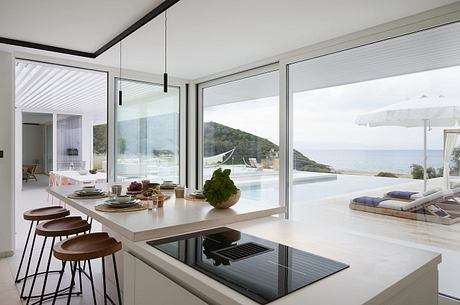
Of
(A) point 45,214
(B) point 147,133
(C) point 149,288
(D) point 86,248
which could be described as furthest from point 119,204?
(B) point 147,133

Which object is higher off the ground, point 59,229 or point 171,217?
point 171,217

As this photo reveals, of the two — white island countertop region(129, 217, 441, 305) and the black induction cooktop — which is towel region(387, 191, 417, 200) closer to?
white island countertop region(129, 217, 441, 305)

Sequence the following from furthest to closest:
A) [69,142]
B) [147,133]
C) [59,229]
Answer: [69,142], [147,133], [59,229]

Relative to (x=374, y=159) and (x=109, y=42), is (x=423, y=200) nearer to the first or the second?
(x=374, y=159)

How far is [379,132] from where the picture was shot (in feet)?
10.4

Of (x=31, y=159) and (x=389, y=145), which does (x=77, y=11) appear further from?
(x=31, y=159)

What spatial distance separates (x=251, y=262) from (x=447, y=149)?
90.6 inches

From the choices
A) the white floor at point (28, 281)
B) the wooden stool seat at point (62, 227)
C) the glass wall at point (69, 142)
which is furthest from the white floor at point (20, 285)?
the glass wall at point (69, 142)

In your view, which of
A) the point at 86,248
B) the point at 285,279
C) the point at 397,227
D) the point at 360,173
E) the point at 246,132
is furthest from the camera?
the point at 246,132

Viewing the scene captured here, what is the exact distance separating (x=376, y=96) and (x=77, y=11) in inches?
113

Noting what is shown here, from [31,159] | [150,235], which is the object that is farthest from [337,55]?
[31,159]

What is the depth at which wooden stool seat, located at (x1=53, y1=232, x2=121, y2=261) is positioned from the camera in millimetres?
1893

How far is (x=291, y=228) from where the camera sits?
178cm

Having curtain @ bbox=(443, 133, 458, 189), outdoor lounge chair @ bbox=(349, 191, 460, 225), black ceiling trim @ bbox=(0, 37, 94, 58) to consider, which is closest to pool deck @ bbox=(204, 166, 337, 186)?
outdoor lounge chair @ bbox=(349, 191, 460, 225)
